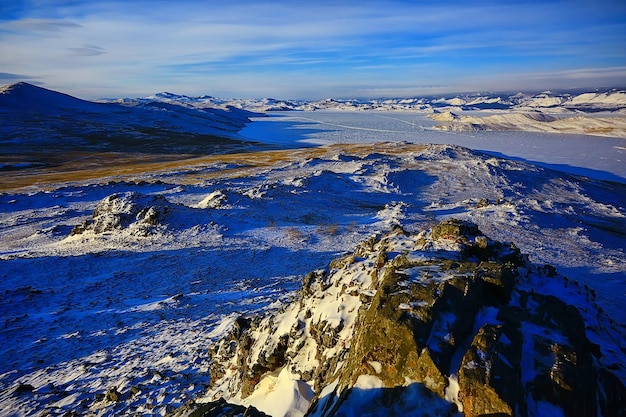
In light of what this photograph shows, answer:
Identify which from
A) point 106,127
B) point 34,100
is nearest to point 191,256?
point 106,127

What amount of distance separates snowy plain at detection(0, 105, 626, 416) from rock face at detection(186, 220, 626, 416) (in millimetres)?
4064

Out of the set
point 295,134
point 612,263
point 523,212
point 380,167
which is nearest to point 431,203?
point 523,212

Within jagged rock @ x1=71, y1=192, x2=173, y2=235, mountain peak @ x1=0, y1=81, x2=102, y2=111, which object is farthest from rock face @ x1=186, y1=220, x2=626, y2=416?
mountain peak @ x1=0, y1=81, x2=102, y2=111

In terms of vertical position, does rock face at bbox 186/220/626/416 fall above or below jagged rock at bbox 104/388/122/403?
above

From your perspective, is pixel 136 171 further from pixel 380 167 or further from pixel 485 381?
pixel 485 381

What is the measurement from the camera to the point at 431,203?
33.5 m

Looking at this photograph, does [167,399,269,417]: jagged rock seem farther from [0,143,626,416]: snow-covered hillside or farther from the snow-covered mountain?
the snow-covered mountain

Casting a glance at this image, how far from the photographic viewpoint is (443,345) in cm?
588

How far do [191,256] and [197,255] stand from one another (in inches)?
12.9

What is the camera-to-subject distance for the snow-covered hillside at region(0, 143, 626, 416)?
36.9 feet

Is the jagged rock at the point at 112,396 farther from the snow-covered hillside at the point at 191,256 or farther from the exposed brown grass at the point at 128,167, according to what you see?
the exposed brown grass at the point at 128,167

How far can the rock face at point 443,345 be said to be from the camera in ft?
17.8

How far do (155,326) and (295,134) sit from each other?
102806mm

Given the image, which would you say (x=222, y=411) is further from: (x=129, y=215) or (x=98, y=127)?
(x=98, y=127)
